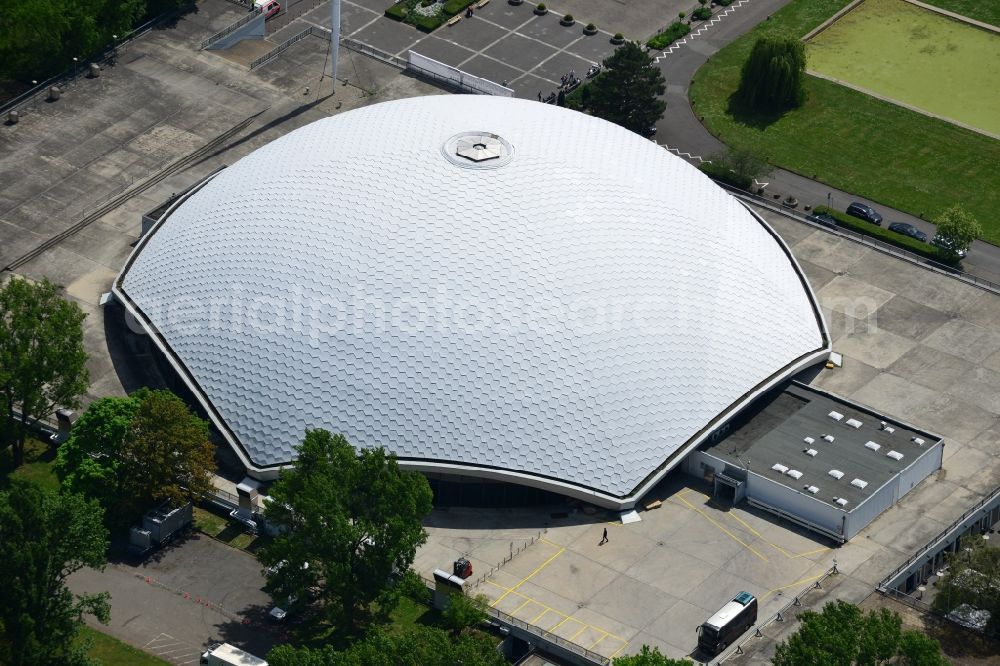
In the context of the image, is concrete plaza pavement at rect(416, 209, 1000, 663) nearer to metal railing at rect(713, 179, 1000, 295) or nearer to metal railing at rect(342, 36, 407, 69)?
metal railing at rect(713, 179, 1000, 295)

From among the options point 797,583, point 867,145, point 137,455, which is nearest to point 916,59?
point 867,145

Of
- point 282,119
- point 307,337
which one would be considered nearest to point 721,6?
point 282,119

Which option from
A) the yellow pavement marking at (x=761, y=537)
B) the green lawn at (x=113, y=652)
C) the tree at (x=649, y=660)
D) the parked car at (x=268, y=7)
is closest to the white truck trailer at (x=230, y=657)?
the green lawn at (x=113, y=652)

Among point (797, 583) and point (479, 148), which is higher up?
point (479, 148)

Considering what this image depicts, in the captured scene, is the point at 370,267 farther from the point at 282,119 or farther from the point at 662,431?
the point at 282,119

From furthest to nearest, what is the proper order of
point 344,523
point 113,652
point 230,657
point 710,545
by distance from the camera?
point 710,545 < point 113,652 < point 230,657 < point 344,523

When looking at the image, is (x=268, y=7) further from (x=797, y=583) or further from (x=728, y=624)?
(x=728, y=624)

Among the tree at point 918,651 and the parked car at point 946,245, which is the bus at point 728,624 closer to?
the tree at point 918,651

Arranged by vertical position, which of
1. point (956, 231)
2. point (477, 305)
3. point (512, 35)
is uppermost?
point (477, 305)
